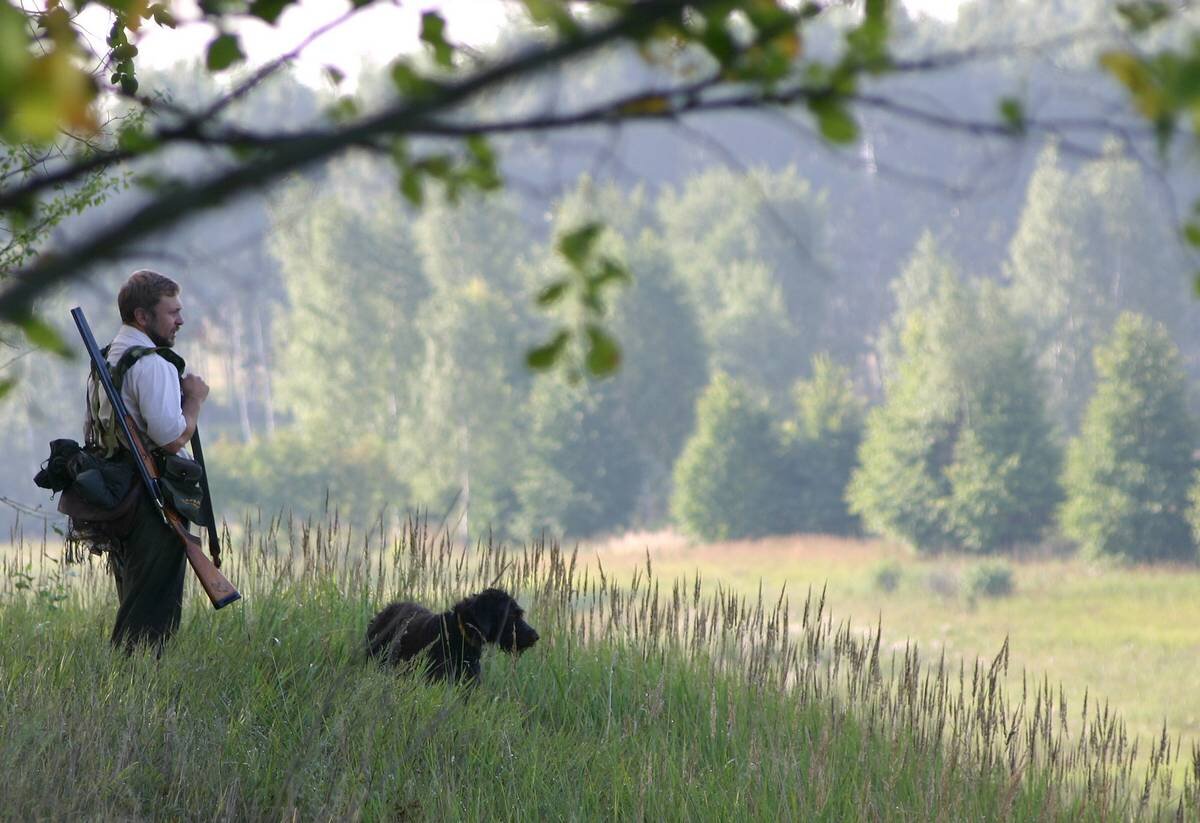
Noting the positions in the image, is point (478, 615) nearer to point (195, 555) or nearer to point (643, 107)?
point (195, 555)

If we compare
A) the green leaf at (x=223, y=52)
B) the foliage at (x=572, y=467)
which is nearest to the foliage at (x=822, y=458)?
the foliage at (x=572, y=467)

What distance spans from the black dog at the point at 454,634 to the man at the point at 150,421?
37.0 inches

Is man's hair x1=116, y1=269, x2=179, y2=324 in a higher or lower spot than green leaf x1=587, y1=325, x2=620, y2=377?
→ higher

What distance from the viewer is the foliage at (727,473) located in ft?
151

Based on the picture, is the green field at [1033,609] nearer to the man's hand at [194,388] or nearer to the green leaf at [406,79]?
the man's hand at [194,388]

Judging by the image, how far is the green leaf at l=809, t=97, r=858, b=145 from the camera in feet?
5.73

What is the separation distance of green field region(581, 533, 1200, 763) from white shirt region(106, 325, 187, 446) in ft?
50.4

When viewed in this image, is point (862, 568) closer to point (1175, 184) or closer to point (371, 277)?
point (371, 277)

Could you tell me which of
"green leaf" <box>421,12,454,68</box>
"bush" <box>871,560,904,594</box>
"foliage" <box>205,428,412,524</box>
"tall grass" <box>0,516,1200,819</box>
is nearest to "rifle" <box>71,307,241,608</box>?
"tall grass" <box>0,516,1200,819</box>

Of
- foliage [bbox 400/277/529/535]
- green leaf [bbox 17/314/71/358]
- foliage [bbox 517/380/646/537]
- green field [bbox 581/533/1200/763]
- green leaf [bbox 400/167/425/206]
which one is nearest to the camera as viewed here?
green leaf [bbox 17/314/71/358]

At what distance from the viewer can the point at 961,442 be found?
42594 mm

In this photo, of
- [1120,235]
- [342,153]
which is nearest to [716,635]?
[342,153]

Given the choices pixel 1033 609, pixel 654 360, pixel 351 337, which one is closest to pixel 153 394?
pixel 1033 609

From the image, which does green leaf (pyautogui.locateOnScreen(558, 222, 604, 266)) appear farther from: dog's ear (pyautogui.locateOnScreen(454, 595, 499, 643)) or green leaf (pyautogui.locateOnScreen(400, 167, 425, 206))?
dog's ear (pyautogui.locateOnScreen(454, 595, 499, 643))
